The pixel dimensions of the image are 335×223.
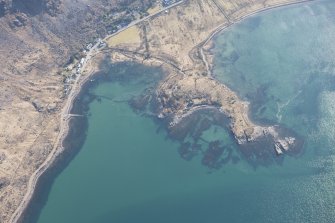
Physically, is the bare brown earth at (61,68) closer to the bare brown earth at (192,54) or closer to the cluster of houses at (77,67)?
the bare brown earth at (192,54)

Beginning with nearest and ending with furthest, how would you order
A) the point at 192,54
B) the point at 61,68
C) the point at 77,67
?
the point at 61,68, the point at 77,67, the point at 192,54

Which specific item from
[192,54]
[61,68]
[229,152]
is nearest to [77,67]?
[61,68]

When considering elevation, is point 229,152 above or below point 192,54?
below

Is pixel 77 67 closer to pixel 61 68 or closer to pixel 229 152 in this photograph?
pixel 61 68

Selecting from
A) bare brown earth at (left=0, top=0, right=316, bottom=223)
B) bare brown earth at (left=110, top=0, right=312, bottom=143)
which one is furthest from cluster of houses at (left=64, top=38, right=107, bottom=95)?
bare brown earth at (left=110, top=0, right=312, bottom=143)

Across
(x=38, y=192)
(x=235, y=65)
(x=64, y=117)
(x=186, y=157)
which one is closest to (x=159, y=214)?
(x=186, y=157)

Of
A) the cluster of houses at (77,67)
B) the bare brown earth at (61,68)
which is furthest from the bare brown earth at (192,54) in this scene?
the cluster of houses at (77,67)

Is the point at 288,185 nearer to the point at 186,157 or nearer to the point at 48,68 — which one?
the point at 186,157
